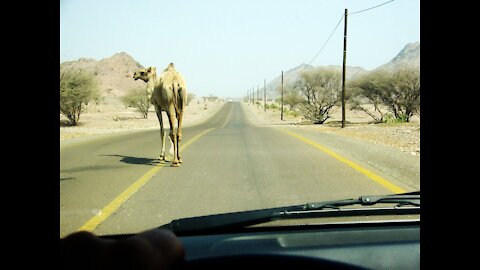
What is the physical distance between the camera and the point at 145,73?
437 inches

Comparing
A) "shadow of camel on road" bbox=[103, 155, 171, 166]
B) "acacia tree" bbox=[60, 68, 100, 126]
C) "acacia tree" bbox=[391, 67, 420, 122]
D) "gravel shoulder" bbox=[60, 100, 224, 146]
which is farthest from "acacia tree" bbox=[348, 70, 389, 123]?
"shadow of camel on road" bbox=[103, 155, 171, 166]

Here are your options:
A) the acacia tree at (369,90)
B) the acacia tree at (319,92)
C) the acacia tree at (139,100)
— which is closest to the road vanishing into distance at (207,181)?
the acacia tree at (369,90)

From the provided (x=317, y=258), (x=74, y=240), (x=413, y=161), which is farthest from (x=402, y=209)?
(x=413, y=161)

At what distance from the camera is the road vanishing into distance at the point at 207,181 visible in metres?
6.03

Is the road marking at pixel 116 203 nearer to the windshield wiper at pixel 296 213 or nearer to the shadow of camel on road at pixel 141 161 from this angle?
the windshield wiper at pixel 296 213

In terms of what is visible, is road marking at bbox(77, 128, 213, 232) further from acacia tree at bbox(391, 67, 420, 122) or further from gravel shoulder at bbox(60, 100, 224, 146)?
acacia tree at bbox(391, 67, 420, 122)

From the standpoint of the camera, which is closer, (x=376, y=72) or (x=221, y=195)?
(x=221, y=195)

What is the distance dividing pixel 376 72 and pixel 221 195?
131 ft

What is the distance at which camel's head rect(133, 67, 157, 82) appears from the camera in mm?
10992

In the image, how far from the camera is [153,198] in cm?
693
